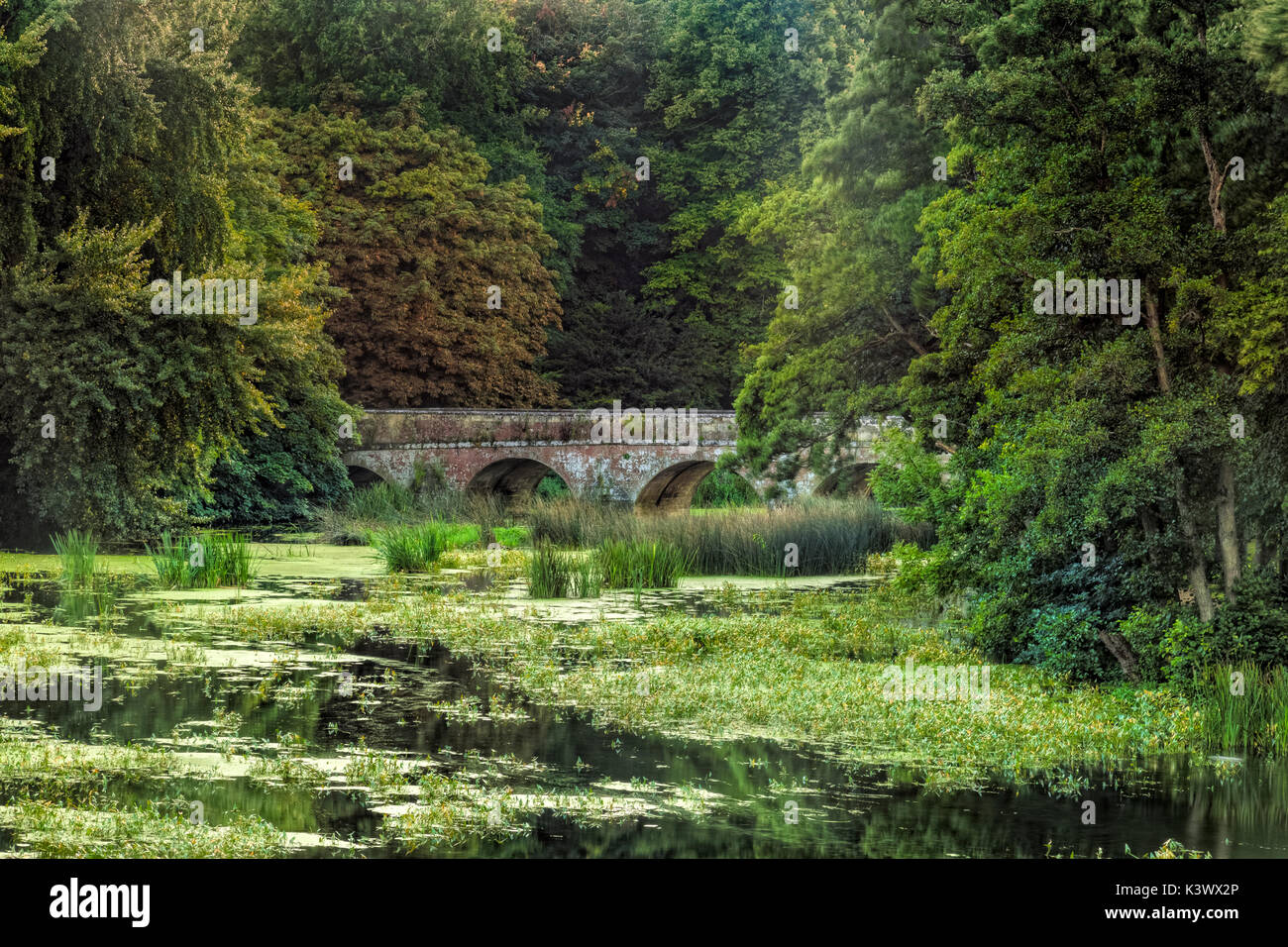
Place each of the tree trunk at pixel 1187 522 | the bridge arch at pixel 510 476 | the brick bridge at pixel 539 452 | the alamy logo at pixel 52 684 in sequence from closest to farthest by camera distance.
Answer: the alamy logo at pixel 52 684 → the tree trunk at pixel 1187 522 → the brick bridge at pixel 539 452 → the bridge arch at pixel 510 476

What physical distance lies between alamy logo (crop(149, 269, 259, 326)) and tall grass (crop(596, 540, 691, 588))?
6.23 metres

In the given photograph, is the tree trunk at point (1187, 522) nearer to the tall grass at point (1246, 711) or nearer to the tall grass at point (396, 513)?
the tall grass at point (1246, 711)

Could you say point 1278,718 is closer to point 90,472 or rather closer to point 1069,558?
point 1069,558

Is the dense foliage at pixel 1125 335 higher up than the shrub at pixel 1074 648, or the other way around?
the dense foliage at pixel 1125 335

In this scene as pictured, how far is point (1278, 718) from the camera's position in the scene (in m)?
9.30

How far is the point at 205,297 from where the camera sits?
20500 mm

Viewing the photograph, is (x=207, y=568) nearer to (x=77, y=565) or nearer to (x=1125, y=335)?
(x=77, y=565)

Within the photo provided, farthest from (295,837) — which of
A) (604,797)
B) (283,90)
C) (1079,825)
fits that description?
(283,90)

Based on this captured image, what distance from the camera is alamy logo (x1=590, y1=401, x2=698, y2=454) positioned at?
32.4m

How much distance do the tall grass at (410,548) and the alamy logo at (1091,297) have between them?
10.9 meters

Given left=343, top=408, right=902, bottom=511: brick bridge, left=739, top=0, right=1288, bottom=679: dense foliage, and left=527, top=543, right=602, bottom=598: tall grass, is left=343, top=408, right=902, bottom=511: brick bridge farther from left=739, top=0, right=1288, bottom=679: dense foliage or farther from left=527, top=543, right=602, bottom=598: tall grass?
left=739, top=0, right=1288, bottom=679: dense foliage

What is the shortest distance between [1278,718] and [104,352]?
15.1 m

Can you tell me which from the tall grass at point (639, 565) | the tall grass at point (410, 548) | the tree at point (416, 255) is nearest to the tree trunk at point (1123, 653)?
the tall grass at point (639, 565)

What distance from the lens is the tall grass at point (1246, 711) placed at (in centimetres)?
922
